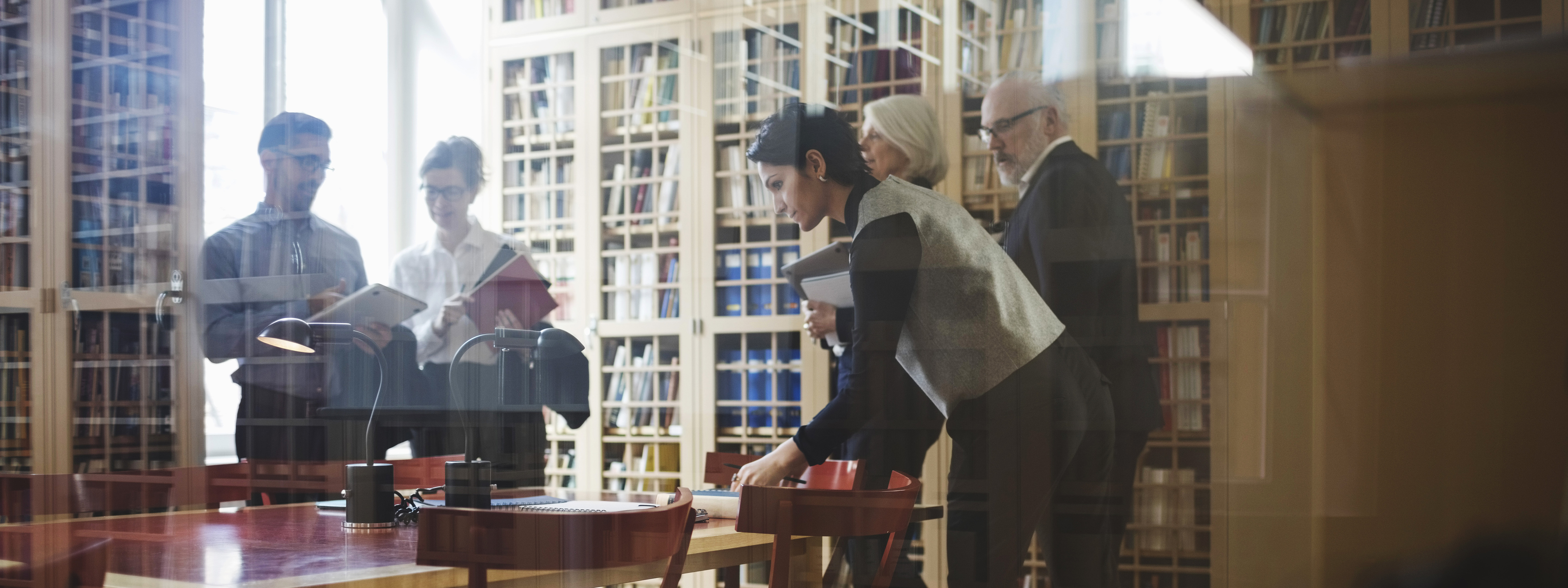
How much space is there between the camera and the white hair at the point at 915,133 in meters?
1.92

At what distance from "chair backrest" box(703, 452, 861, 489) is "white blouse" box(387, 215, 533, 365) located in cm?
66

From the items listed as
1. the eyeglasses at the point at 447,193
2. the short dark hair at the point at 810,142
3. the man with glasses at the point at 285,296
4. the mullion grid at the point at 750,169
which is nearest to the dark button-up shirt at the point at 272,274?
the man with glasses at the point at 285,296

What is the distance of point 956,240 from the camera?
6.11 feet

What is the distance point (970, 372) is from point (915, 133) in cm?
46

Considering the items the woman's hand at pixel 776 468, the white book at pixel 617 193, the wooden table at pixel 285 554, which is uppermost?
the white book at pixel 617 193

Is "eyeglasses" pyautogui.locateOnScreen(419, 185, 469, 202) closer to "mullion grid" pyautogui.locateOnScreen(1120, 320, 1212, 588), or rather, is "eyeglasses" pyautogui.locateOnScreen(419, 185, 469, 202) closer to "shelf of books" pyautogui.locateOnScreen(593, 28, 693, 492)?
"shelf of books" pyautogui.locateOnScreen(593, 28, 693, 492)

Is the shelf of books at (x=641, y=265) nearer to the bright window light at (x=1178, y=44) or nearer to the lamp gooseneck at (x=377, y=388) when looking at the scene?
the lamp gooseneck at (x=377, y=388)

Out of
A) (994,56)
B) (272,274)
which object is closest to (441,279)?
(272,274)

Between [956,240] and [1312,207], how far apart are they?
1.89 feet

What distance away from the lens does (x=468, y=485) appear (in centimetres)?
167

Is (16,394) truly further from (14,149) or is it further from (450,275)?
(450,275)

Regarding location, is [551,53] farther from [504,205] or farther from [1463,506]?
[1463,506]

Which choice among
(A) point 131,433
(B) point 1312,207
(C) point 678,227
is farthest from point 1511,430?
(A) point 131,433

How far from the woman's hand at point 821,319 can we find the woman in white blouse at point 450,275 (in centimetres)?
72
